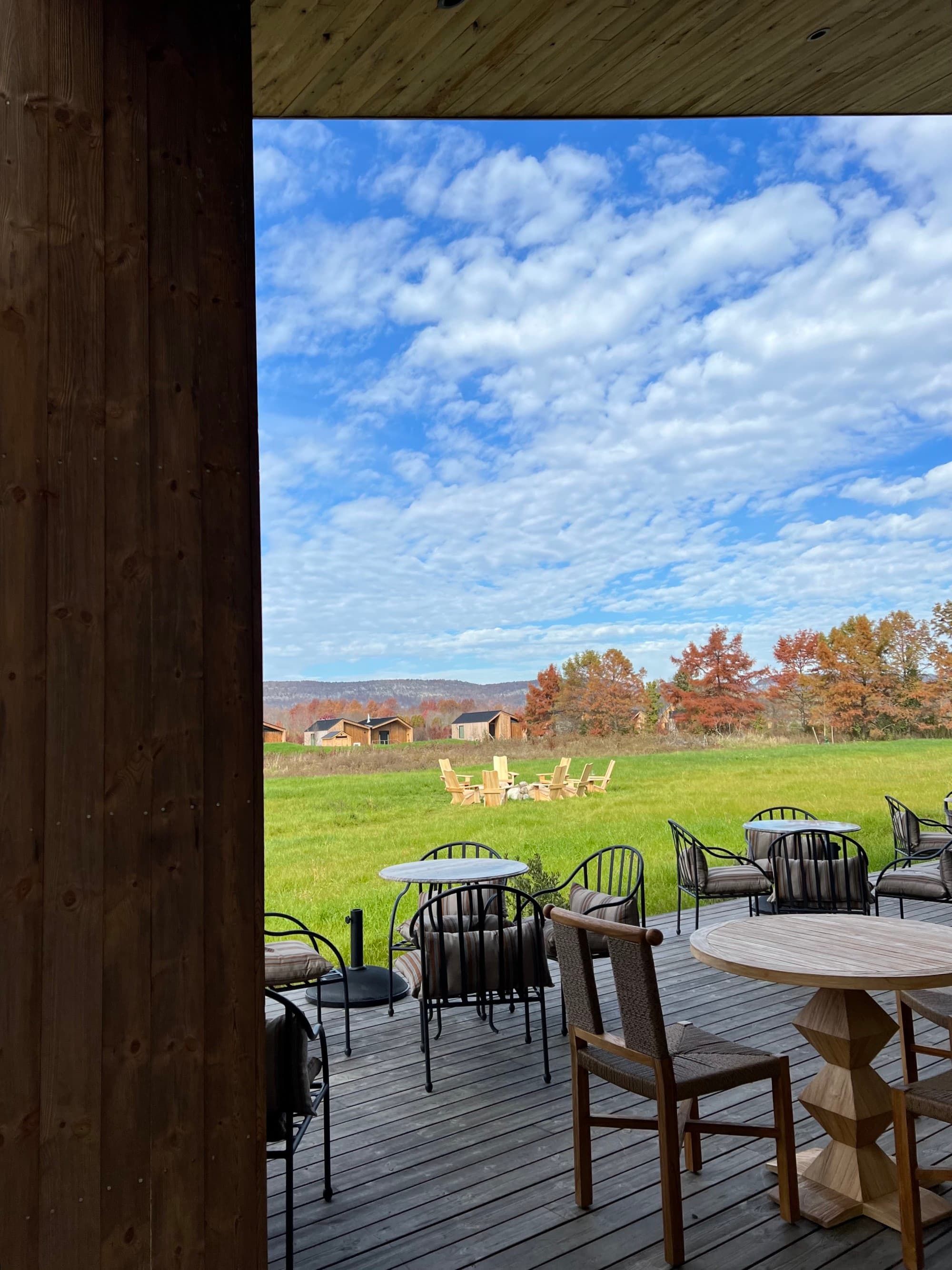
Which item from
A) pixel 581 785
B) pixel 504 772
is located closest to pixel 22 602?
pixel 504 772

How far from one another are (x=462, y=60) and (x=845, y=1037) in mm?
3344

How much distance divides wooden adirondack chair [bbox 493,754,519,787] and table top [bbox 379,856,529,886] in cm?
788

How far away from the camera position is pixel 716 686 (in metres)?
14.8

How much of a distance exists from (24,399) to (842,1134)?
2.97 metres

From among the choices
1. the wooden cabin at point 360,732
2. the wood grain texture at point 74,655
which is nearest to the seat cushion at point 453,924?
the wood grain texture at point 74,655

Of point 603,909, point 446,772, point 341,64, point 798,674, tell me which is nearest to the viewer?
point 341,64

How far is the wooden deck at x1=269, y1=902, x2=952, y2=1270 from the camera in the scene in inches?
90.2

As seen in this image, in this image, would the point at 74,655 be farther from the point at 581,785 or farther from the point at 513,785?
the point at 581,785

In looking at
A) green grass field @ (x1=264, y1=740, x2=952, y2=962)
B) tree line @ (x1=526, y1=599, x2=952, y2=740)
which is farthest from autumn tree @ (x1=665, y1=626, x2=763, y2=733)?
green grass field @ (x1=264, y1=740, x2=952, y2=962)

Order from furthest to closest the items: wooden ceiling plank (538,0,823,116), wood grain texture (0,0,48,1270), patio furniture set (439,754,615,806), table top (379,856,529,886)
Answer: patio furniture set (439,754,615,806)
table top (379,856,529,886)
wooden ceiling plank (538,0,823,116)
wood grain texture (0,0,48,1270)

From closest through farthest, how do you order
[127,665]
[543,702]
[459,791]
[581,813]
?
[127,665]
[459,791]
[581,813]
[543,702]

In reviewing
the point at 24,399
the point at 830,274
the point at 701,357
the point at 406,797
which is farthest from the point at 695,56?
the point at 830,274

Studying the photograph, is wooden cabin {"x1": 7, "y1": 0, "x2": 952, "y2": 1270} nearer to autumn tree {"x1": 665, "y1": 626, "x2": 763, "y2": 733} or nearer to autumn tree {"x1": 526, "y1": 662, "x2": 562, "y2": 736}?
autumn tree {"x1": 526, "y1": 662, "x2": 562, "y2": 736}

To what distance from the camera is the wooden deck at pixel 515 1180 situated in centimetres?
229
